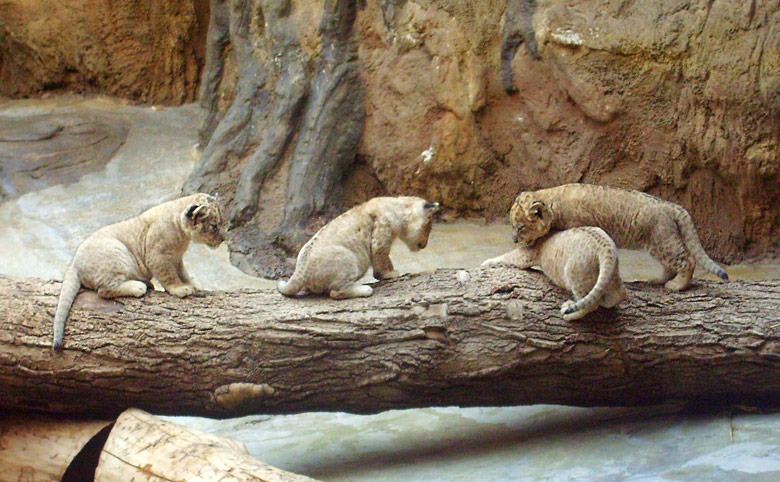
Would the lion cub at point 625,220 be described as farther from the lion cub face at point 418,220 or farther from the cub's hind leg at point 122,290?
the cub's hind leg at point 122,290

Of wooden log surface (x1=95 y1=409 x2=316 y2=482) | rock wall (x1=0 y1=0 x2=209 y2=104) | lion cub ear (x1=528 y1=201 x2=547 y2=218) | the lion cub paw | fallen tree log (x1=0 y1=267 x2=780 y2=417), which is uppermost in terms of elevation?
rock wall (x1=0 y1=0 x2=209 y2=104)

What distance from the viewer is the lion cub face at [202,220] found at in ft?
18.6

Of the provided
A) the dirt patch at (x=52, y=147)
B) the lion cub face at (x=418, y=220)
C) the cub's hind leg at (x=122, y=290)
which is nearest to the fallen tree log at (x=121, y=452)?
the cub's hind leg at (x=122, y=290)

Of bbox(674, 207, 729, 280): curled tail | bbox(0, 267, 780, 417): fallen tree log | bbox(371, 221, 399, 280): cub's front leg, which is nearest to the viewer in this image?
bbox(0, 267, 780, 417): fallen tree log

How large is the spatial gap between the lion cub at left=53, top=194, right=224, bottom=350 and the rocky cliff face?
15.7 ft

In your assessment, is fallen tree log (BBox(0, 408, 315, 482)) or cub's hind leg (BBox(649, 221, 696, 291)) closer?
fallen tree log (BBox(0, 408, 315, 482))

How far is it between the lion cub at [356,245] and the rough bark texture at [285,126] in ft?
13.9

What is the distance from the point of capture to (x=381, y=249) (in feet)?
19.1

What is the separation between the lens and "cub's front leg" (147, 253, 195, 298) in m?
5.71

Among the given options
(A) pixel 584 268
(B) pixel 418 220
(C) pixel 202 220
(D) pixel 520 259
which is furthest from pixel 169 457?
(A) pixel 584 268

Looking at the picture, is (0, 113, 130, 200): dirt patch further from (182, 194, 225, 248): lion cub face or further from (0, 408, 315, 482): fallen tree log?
(182, 194, 225, 248): lion cub face

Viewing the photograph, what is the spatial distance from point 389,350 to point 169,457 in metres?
1.51

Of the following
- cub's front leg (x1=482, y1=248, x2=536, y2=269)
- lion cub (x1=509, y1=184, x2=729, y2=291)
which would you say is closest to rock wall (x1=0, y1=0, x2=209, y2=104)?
cub's front leg (x1=482, y1=248, x2=536, y2=269)

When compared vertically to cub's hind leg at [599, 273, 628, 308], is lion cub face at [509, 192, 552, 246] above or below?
above
